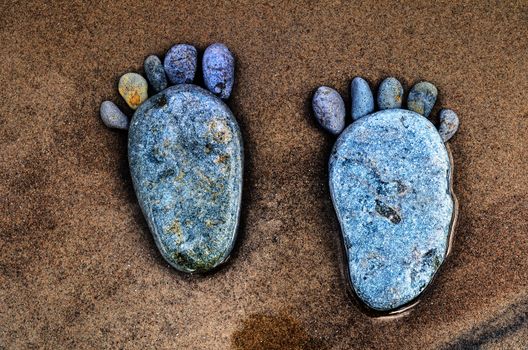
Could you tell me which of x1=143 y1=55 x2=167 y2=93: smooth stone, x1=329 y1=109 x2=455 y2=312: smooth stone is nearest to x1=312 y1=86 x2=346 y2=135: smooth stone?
x1=329 y1=109 x2=455 y2=312: smooth stone

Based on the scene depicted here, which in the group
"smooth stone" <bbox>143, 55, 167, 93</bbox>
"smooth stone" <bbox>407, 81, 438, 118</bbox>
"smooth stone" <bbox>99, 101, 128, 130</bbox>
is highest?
"smooth stone" <bbox>143, 55, 167, 93</bbox>

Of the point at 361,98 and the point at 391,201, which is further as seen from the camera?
the point at 361,98

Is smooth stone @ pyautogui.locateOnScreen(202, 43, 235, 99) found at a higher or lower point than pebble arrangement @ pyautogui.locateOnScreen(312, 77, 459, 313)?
higher

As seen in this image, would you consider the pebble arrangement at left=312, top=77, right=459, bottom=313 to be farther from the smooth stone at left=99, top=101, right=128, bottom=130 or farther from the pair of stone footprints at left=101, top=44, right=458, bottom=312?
the smooth stone at left=99, top=101, right=128, bottom=130

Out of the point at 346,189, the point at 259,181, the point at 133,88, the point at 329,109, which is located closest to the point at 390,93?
the point at 329,109

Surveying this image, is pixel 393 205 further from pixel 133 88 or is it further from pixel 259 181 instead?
pixel 133 88

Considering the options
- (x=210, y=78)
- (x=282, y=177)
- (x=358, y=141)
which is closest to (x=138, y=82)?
(x=210, y=78)

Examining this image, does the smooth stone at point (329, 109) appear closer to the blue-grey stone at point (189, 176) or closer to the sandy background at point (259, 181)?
the sandy background at point (259, 181)
